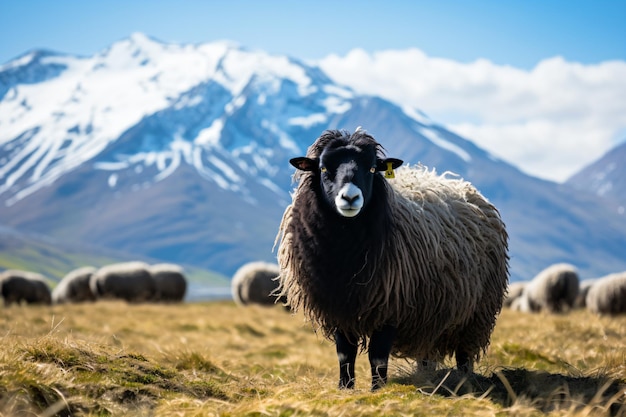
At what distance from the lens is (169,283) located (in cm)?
3769

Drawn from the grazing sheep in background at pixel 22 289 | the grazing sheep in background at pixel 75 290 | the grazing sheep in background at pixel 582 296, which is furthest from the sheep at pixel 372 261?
the grazing sheep in background at pixel 75 290

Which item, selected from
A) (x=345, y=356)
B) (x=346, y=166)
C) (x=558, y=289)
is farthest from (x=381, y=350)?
Answer: (x=558, y=289)

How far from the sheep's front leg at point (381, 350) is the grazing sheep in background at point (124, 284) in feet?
95.6

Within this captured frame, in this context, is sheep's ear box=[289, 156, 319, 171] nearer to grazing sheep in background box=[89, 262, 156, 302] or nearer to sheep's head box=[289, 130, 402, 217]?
sheep's head box=[289, 130, 402, 217]

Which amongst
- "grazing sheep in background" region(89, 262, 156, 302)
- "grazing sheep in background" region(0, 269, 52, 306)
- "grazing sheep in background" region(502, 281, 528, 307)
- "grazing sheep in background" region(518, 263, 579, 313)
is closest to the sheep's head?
"grazing sheep in background" region(518, 263, 579, 313)

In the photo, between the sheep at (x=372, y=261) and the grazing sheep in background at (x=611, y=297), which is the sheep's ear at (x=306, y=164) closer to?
the sheep at (x=372, y=261)

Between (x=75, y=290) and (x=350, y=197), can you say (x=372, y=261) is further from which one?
(x=75, y=290)

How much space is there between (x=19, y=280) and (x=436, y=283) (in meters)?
30.3

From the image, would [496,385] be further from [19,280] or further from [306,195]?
[19,280]

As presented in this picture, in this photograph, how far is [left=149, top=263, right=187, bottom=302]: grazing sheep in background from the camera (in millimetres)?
37219

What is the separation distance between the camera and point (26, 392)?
517cm

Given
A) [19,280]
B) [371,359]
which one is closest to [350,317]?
[371,359]

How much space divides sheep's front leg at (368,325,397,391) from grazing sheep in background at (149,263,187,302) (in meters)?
30.8

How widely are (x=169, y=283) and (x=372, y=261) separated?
1252 inches
